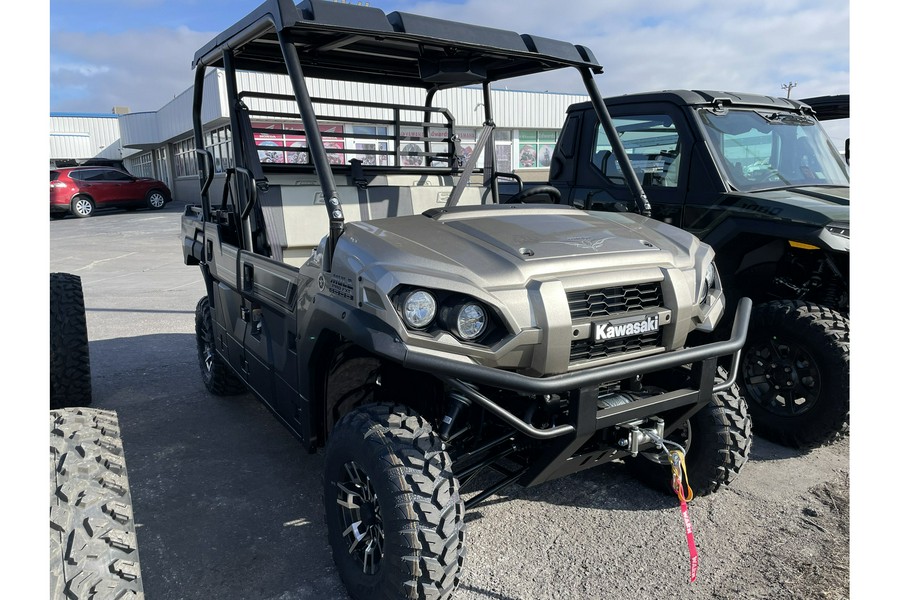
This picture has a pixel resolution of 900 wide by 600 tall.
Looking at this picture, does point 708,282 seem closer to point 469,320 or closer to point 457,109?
point 469,320

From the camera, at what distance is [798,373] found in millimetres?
3832

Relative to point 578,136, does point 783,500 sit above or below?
below

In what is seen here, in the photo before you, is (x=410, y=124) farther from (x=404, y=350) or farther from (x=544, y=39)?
(x=404, y=350)

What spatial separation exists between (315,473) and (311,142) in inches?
73.6

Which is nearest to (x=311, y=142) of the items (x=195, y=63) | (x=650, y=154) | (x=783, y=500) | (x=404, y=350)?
(x=404, y=350)

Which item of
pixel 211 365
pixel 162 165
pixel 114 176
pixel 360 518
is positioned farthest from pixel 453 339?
pixel 162 165

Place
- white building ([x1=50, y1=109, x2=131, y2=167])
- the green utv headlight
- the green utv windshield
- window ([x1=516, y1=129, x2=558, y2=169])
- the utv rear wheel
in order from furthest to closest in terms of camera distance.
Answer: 1. white building ([x1=50, y1=109, x2=131, y2=167])
2. window ([x1=516, y1=129, x2=558, y2=169])
3. the utv rear wheel
4. the green utv windshield
5. the green utv headlight

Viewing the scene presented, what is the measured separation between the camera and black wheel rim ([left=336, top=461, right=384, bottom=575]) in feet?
7.77

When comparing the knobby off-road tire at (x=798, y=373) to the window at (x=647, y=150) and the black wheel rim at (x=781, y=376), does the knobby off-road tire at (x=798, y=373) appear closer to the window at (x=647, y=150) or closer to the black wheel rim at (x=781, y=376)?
the black wheel rim at (x=781, y=376)

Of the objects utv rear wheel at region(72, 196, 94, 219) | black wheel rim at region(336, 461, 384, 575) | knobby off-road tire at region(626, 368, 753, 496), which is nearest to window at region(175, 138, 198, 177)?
utv rear wheel at region(72, 196, 94, 219)

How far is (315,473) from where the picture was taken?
140 inches

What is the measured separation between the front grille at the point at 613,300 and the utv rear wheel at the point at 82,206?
2395 centimetres

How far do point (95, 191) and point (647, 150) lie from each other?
2249 cm

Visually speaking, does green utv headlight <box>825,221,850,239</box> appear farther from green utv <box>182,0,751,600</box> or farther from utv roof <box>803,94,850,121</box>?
utv roof <box>803,94,850,121</box>
